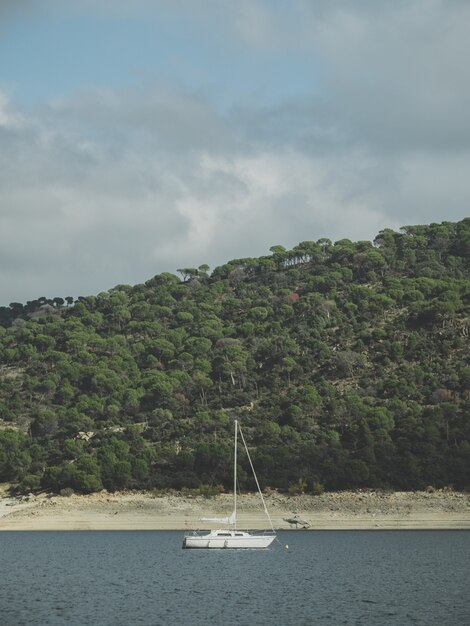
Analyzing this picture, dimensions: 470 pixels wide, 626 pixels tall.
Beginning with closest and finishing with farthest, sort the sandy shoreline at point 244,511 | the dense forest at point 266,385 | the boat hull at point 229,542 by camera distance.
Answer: the boat hull at point 229,542 < the sandy shoreline at point 244,511 < the dense forest at point 266,385

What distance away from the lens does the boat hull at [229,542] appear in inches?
3300

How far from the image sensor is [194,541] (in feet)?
277

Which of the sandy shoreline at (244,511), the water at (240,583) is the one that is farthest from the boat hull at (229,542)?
the sandy shoreline at (244,511)

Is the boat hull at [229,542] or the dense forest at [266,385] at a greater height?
the dense forest at [266,385]

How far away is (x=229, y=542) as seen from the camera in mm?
84000

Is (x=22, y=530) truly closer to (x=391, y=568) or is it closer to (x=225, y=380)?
(x=225, y=380)

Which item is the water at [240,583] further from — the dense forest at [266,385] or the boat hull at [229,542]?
the dense forest at [266,385]

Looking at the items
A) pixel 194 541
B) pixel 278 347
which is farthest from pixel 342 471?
pixel 278 347

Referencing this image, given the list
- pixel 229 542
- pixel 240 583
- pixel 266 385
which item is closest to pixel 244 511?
pixel 229 542

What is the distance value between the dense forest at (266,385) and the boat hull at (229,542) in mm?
28593

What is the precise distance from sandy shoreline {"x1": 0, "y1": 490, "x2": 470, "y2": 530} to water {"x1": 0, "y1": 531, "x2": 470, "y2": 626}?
29.3ft

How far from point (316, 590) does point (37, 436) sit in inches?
3397

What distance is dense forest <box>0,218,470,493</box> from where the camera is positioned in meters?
117

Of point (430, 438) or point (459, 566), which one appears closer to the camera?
point (459, 566)
